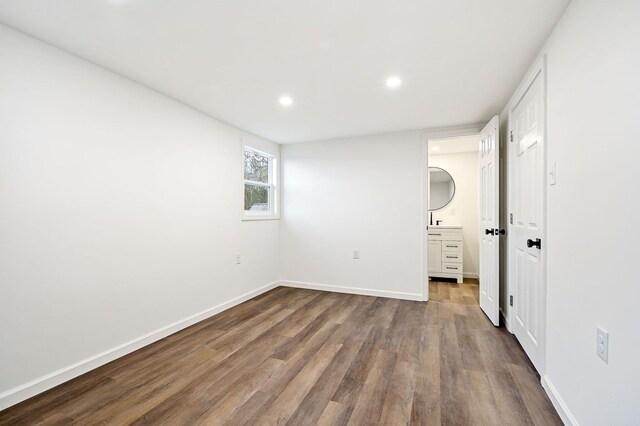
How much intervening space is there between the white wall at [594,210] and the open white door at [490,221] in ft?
3.64

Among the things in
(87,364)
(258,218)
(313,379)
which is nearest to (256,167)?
(258,218)

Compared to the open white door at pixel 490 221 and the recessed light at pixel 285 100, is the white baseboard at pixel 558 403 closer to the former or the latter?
the open white door at pixel 490 221

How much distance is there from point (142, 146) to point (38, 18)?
1003 mm

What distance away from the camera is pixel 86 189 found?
2.10 metres

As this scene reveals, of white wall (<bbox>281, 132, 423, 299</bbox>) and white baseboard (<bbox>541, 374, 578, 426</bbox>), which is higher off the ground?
white wall (<bbox>281, 132, 423, 299</bbox>)

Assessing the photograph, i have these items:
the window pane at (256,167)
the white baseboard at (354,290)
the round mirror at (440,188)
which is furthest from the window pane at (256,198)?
the round mirror at (440,188)

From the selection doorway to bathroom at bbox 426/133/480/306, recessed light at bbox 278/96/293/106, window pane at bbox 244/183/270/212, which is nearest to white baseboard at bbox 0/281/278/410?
window pane at bbox 244/183/270/212

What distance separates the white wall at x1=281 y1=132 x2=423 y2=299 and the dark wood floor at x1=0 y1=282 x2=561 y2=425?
3.25ft

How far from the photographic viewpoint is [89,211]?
2121 mm

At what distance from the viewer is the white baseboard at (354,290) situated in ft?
12.6

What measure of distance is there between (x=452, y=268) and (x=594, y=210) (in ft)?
12.6

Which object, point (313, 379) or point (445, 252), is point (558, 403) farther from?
point (445, 252)

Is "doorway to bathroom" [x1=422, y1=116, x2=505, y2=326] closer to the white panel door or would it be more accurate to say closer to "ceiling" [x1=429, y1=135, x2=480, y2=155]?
"ceiling" [x1=429, y1=135, x2=480, y2=155]

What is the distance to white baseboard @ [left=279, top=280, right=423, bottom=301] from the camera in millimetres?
3846
